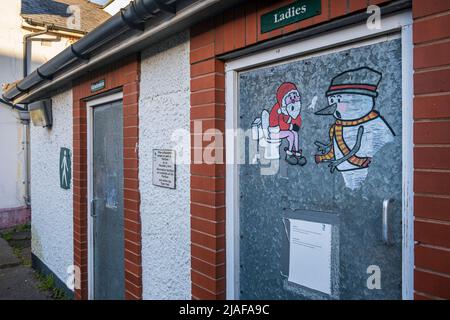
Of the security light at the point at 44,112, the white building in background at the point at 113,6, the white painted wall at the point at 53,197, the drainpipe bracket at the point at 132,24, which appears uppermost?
the white building in background at the point at 113,6

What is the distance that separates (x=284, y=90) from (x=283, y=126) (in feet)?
0.69

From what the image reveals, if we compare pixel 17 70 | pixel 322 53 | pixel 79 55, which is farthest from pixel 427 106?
pixel 17 70

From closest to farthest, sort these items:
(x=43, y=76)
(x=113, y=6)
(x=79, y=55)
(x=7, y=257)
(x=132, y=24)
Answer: (x=132, y=24)
(x=79, y=55)
(x=43, y=76)
(x=7, y=257)
(x=113, y=6)

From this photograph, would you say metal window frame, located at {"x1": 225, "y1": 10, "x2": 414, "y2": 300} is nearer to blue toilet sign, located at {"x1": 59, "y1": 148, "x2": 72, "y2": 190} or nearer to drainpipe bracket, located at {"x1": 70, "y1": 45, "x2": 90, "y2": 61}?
drainpipe bracket, located at {"x1": 70, "y1": 45, "x2": 90, "y2": 61}

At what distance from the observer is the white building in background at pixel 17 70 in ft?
28.2

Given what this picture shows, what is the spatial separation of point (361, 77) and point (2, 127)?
941 centimetres

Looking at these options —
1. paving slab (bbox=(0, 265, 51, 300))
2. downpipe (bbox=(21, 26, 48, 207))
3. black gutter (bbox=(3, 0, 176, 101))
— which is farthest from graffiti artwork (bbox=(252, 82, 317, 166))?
downpipe (bbox=(21, 26, 48, 207))

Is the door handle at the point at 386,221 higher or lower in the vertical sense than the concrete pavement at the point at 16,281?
higher

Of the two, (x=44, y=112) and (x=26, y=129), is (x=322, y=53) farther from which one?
(x=26, y=129)

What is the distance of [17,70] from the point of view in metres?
8.74

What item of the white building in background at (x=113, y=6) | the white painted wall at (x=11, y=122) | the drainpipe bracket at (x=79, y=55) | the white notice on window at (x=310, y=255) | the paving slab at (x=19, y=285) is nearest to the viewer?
the white notice on window at (x=310, y=255)

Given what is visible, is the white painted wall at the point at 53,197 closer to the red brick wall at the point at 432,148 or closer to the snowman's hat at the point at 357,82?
the snowman's hat at the point at 357,82

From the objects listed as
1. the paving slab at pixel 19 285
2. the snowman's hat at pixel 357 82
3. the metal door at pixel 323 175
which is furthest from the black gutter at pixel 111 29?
the paving slab at pixel 19 285

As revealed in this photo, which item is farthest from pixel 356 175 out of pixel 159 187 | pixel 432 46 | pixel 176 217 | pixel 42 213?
pixel 42 213
